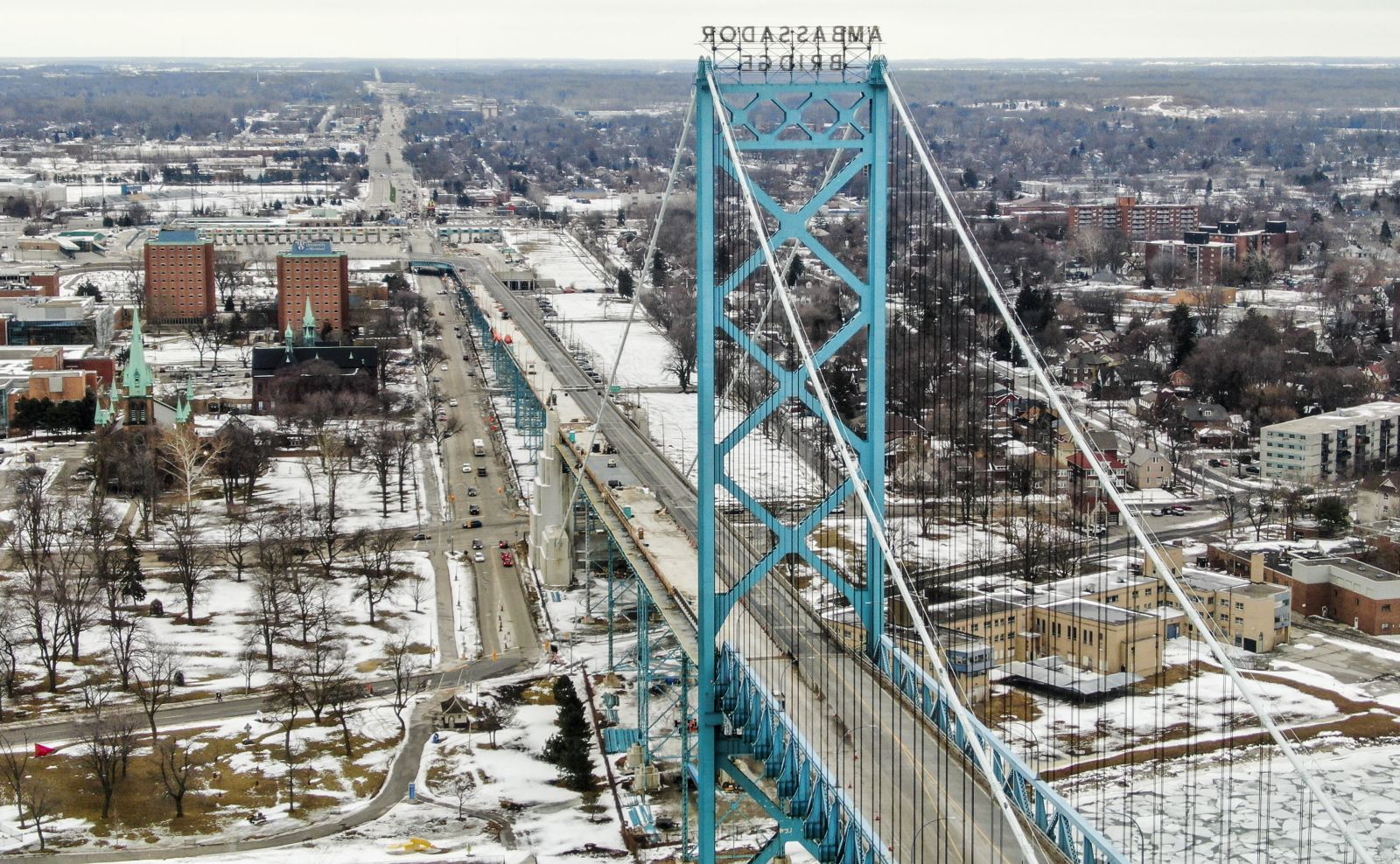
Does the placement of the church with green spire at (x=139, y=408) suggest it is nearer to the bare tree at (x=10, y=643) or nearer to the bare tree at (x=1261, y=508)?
the bare tree at (x=10, y=643)

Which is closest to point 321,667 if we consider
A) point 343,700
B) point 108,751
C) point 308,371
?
point 343,700

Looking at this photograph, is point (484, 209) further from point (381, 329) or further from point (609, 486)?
point (609, 486)

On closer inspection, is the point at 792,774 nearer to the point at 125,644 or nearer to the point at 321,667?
the point at 321,667

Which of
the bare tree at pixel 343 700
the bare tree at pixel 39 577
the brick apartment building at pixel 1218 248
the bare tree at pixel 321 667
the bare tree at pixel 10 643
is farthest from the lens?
the brick apartment building at pixel 1218 248

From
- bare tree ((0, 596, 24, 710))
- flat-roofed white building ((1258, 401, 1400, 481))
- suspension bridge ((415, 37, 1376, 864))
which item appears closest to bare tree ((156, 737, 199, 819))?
bare tree ((0, 596, 24, 710))

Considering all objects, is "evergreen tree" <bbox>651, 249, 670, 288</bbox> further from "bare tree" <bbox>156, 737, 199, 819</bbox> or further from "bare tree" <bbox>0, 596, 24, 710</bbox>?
"bare tree" <bbox>156, 737, 199, 819</bbox>

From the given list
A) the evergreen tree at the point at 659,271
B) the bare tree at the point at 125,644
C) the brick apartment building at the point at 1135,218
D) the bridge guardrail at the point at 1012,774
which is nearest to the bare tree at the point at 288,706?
the bare tree at the point at 125,644
